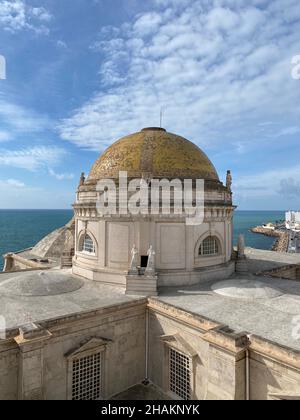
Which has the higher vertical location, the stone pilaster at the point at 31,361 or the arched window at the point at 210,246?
the arched window at the point at 210,246

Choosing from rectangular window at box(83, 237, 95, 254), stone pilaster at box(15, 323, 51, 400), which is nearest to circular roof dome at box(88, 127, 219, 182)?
rectangular window at box(83, 237, 95, 254)

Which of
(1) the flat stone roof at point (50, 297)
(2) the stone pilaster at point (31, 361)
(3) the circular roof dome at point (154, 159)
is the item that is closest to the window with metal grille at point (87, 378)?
(2) the stone pilaster at point (31, 361)

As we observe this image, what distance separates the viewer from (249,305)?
54.4 feet

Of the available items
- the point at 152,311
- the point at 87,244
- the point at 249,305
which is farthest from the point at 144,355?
the point at 87,244

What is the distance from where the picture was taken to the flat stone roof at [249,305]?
13.4 m

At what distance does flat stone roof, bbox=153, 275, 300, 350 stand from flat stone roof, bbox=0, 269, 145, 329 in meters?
3.29

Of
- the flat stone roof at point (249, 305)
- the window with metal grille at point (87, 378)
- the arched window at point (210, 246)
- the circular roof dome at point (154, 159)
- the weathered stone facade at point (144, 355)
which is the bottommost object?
the window with metal grille at point (87, 378)

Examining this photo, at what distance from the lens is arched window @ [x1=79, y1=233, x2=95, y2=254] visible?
22625mm

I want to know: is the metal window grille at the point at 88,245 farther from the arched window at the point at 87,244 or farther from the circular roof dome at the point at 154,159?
the circular roof dome at the point at 154,159

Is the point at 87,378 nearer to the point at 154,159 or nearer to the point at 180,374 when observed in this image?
the point at 180,374

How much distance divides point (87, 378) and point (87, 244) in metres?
10.1

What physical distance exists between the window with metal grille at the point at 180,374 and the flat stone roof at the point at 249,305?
7.93 ft
